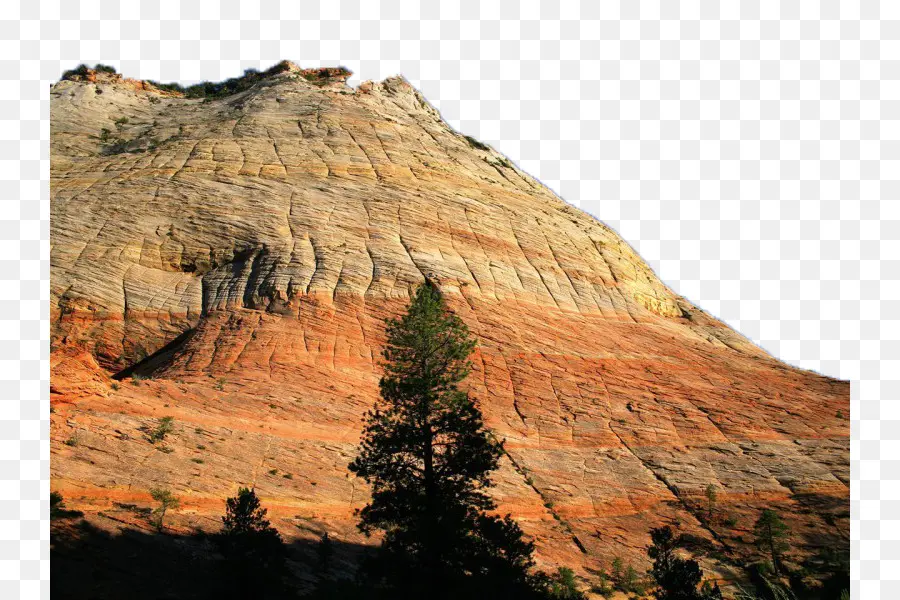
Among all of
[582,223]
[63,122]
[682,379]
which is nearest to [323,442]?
[682,379]

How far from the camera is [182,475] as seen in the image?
79.8ft

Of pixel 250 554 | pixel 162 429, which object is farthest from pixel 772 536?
pixel 162 429

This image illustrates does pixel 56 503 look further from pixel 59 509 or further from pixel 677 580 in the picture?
pixel 677 580

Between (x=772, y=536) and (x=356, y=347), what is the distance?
20787mm

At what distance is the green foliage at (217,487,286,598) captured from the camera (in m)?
18.6

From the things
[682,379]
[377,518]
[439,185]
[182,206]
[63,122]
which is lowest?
[377,518]

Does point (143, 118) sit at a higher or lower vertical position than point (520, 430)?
higher

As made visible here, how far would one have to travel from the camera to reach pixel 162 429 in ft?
87.0

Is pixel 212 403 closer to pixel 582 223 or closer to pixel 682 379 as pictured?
pixel 682 379

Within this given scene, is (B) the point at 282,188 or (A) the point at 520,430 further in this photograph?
(B) the point at 282,188

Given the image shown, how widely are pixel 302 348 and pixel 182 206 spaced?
16.5m

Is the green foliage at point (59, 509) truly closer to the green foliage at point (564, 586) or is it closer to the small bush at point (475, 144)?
the green foliage at point (564, 586)

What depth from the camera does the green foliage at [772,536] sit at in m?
29.0

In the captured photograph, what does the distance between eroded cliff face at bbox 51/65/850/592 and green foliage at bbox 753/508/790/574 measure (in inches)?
30.5
